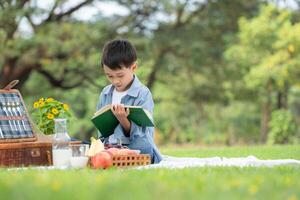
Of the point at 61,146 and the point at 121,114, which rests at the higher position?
the point at 121,114

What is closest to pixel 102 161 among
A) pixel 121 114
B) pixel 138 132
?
pixel 121 114

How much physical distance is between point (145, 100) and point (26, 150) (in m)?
0.92

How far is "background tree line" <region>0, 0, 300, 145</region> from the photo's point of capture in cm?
1409

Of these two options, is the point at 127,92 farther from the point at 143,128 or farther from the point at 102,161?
the point at 102,161

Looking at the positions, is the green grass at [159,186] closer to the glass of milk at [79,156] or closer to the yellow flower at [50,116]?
the glass of milk at [79,156]

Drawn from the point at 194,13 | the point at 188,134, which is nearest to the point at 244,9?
the point at 194,13

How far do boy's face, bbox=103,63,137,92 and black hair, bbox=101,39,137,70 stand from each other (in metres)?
0.03

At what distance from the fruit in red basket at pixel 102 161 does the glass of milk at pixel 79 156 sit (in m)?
0.13

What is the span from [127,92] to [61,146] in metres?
0.76

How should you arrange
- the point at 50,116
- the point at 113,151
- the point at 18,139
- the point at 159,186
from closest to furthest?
the point at 159,186 < the point at 113,151 < the point at 18,139 < the point at 50,116

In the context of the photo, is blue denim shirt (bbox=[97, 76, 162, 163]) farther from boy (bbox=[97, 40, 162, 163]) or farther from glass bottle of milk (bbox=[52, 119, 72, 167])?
glass bottle of milk (bbox=[52, 119, 72, 167])

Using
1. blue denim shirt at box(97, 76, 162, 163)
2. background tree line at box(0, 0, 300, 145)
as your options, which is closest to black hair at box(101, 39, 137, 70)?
blue denim shirt at box(97, 76, 162, 163)

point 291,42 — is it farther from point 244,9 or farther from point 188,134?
point 188,134

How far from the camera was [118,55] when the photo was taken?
204 inches
